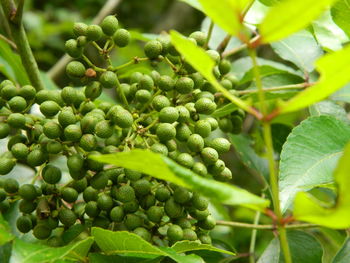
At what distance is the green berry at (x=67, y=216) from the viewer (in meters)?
1.42

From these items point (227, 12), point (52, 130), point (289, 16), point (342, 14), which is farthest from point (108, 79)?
point (342, 14)

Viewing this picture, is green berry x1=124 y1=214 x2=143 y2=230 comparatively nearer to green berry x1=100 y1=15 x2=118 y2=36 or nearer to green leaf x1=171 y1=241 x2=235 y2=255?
green leaf x1=171 y1=241 x2=235 y2=255

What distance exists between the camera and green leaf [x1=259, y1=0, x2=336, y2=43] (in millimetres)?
922

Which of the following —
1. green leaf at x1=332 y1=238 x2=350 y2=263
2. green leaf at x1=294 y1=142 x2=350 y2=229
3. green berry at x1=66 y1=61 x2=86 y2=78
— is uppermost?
green leaf at x1=294 y1=142 x2=350 y2=229

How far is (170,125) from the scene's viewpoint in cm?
135

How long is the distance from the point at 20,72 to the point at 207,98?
3.02 ft

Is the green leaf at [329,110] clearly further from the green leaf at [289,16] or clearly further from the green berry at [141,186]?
the green leaf at [289,16]

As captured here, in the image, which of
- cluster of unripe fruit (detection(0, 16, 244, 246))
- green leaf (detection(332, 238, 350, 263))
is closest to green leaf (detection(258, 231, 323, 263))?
green leaf (detection(332, 238, 350, 263))

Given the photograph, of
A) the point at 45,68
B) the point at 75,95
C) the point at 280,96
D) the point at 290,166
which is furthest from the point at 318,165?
the point at 45,68

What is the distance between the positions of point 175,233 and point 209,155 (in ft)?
0.69

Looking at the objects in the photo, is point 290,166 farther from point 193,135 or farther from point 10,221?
point 10,221

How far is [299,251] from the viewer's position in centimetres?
167

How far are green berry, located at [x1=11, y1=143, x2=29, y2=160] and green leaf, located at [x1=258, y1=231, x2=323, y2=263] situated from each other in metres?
0.78

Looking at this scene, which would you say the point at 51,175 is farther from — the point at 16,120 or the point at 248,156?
the point at 248,156
